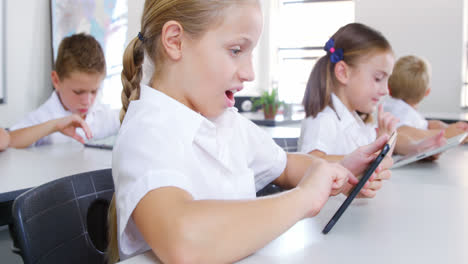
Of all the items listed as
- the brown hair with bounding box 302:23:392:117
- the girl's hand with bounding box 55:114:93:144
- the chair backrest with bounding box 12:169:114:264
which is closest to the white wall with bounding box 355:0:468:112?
the brown hair with bounding box 302:23:392:117

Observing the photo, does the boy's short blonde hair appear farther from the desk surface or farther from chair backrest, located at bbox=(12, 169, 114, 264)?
chair backrest, located at bbox=(12, 169, 114, 264)

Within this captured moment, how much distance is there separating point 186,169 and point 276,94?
313cm

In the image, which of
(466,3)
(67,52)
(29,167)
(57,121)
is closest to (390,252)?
(29,167)

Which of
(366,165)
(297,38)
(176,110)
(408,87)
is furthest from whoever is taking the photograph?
(297,38)

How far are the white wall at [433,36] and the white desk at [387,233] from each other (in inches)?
117

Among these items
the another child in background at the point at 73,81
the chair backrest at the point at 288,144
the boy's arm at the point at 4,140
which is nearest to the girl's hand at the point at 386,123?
the chair backrest at the point at 288,144

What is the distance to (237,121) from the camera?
0.97m

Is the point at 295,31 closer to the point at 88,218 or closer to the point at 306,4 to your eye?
the point at 306,4

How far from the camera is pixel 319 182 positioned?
2.18 feet

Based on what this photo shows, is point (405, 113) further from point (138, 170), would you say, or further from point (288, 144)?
point (138, 170)

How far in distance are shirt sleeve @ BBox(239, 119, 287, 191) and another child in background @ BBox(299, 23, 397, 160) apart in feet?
1.57

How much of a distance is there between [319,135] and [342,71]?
268mm

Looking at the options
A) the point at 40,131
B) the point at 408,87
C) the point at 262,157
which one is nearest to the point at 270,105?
the point at 408,87

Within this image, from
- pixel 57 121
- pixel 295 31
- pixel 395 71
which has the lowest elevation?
pixel 57 121
